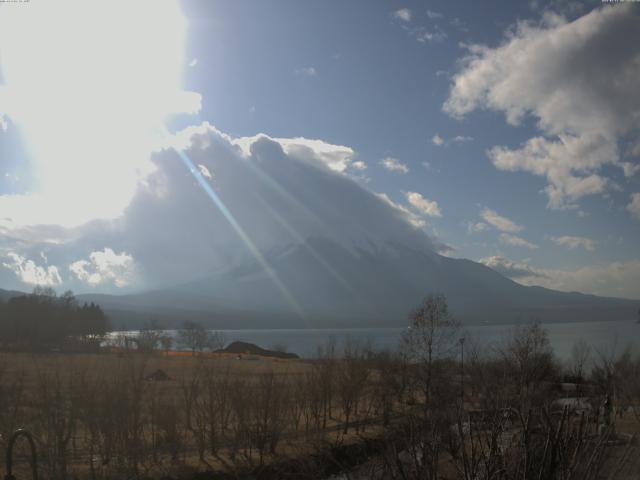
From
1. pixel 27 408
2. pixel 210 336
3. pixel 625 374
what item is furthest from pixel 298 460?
pixel 210 336

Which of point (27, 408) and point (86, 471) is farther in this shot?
point (27, 408)

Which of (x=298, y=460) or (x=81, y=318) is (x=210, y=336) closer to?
(x=81, y=318)

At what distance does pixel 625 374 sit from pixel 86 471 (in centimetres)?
3670

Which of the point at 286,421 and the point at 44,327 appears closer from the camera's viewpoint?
the point at 286,421

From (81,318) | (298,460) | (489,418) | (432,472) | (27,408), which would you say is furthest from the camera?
(81,318)

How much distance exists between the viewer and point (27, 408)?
23469 millimetres

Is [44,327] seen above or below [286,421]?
above

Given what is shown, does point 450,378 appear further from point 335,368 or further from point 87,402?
point 87,402

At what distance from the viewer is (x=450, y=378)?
40.5 meters

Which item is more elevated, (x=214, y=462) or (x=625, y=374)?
(x=625, y=374)

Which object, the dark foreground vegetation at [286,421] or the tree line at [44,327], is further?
the tree line at [44,327]

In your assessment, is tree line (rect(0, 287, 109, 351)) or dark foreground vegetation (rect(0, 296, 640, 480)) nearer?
dark foreground vegetation (rect(0, 296, 640, 480))

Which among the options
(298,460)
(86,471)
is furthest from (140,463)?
(298,460)

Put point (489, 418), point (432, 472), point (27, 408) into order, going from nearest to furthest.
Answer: point (432, 472) → point (489, 418) → point (27, 408)
